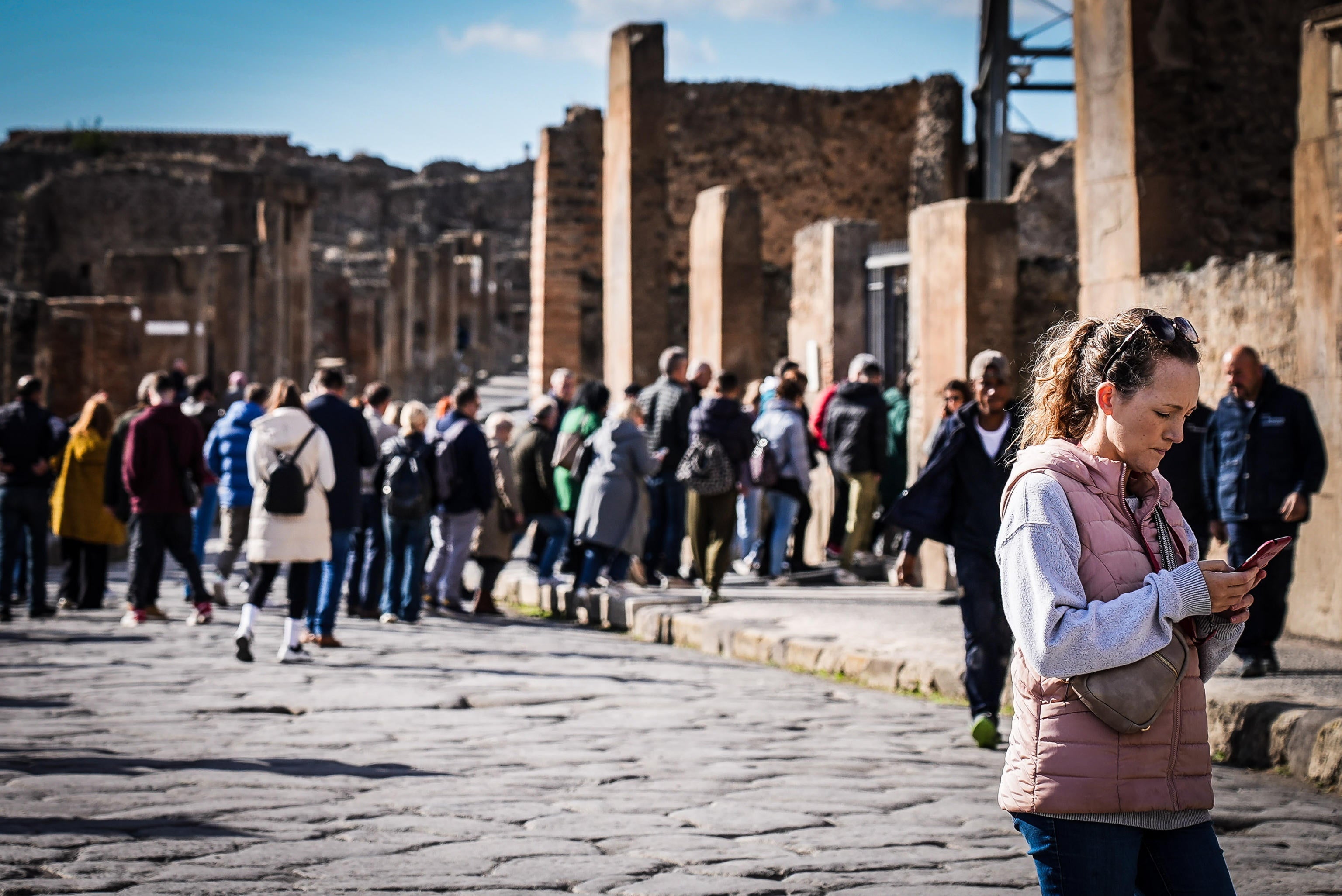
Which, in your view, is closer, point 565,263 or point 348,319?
point 565,263

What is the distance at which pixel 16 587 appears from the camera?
13.5 m

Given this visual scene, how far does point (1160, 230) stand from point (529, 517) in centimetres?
513

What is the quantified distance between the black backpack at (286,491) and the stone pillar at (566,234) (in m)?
13.7

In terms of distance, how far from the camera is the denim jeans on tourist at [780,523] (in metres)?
13.0

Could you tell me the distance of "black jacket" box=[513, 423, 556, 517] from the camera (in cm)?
1278

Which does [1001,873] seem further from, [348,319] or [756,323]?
[348,319]

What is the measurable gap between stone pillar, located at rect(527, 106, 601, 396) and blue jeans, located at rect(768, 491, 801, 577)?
411 inches

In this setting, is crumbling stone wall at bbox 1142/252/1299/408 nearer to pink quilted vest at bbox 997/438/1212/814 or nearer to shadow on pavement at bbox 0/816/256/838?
shadow on pavement at bbox 0/816/256/838

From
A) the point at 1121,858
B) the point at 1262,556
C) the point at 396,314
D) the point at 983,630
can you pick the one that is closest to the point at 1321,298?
the point at 983,630

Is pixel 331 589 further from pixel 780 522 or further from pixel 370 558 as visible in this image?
pixel 780 522

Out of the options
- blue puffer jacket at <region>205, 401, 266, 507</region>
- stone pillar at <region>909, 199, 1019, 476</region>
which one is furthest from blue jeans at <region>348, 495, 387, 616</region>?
stone pillar at <region>909, 199, 1019, 476</region>

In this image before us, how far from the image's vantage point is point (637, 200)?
703 inches

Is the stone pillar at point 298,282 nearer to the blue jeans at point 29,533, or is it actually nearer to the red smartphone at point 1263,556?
the blue jeans at point 29,533

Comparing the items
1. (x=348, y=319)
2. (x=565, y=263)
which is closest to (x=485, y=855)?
(x=565, y=263)
